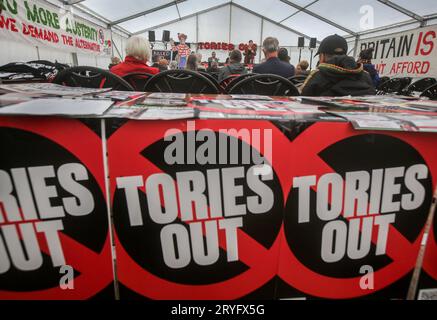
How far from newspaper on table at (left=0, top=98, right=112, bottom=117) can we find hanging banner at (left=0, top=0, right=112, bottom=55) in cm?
344

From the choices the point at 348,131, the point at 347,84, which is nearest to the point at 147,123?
the point at 348,131

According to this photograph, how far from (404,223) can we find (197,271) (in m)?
0.56

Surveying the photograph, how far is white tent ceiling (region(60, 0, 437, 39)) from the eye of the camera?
733 cm

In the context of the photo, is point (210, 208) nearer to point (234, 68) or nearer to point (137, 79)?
point (137, 79)

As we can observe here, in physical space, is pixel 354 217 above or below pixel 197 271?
above

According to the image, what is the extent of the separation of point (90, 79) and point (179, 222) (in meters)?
1.14

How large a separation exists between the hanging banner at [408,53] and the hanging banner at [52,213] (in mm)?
8773

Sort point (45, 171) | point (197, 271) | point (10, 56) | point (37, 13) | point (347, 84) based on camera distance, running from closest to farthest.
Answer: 1. point (45, 171)
2. point (197, 271)
3. point (347, 84)
4. point (10, 56)
5. point (37, 13)

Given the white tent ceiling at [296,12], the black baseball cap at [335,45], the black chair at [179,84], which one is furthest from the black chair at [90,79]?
the white tent ceiling at [296,12]

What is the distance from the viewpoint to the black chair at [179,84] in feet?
4.55

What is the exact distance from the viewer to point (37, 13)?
4.96 m

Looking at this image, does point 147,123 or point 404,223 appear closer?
point 147,123
